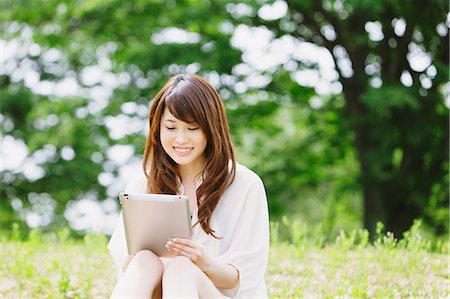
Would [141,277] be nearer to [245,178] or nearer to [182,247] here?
[182,247]

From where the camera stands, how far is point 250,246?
279 centimetres

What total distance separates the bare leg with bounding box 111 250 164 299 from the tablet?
0.17 feet

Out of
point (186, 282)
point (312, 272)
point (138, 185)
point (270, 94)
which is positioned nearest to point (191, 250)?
point (186, 282)

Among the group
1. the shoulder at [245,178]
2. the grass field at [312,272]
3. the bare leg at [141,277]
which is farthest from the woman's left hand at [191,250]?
the grass field at [312,272]

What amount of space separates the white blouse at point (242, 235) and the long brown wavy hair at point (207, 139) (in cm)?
4

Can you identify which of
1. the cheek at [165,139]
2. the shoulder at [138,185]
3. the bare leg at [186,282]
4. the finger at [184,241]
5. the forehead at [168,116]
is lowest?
the bare leg at [186,282]

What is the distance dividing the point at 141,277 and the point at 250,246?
0.47m

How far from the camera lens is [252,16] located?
9031mm

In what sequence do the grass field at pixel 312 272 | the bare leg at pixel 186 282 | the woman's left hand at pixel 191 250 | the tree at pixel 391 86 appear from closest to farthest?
the bare leg at pixel 186 282 < the woman's left hand at pixel 191 250 < the grass field at pixel 312 272 < the tree at pixel 391 86

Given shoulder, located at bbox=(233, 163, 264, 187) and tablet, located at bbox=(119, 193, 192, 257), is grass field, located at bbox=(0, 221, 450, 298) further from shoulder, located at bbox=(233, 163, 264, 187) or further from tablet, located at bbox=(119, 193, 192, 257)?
tablet, located at bbox=(119, 193, 192, 257)

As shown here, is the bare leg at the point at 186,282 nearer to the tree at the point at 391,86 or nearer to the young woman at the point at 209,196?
the young woman at the point at 209,196

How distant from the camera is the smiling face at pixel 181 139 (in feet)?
9.23

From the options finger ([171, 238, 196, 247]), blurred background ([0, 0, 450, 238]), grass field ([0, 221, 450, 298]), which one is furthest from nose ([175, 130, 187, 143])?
blurred background ([0, 0, 450, 238])

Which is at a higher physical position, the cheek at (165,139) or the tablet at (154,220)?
the cheek at (165,139)
